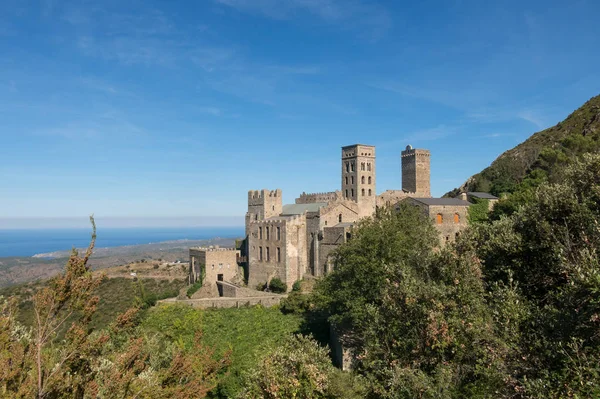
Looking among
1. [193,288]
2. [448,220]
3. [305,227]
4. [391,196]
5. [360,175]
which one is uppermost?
[360,175]

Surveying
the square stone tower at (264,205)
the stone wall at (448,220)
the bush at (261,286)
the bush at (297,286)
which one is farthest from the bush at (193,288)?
the stone wall at (448,220)

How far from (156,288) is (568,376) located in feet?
180

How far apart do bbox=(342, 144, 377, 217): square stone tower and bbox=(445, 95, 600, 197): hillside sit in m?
15.8

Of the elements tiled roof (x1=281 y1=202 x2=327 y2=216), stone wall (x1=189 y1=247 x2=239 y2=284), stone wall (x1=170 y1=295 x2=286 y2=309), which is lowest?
stone wall (x1=170 y1=295 x2=286 y2=309)

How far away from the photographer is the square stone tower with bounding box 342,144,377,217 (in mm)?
59438

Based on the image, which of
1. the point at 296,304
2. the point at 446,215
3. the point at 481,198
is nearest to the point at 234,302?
the point at 296,304

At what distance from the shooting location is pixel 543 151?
5534 centimetres

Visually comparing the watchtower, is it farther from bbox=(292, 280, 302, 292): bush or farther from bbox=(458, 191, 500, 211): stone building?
bbox=(458, 191, 500, 211): stone building

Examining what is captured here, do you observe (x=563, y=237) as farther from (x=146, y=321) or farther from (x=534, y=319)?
(x=146, y=321)

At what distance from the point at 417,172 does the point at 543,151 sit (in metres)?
22.8

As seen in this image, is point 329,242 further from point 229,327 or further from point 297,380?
point 297,380

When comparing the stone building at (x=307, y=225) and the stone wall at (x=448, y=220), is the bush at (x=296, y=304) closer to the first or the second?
the stone building at (x=307, y=225)

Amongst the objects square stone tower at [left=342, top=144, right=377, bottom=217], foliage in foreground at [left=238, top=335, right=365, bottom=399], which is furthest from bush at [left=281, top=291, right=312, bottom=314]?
foliage in foreground at [left=238, top=335, right=365, bottom=399]

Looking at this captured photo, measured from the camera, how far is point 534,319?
569 inches
